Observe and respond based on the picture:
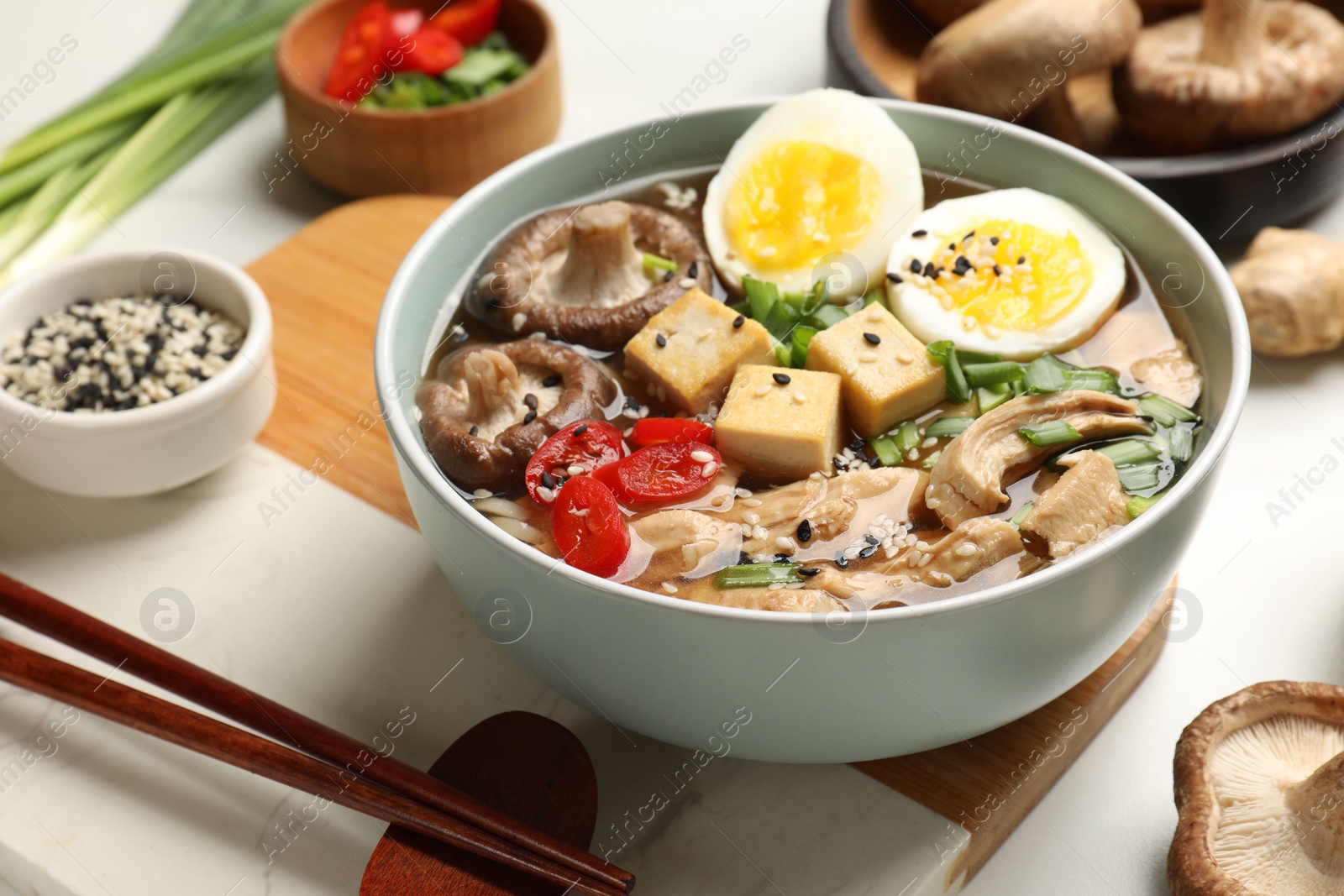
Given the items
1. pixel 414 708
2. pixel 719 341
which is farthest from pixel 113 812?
pixel 719 341

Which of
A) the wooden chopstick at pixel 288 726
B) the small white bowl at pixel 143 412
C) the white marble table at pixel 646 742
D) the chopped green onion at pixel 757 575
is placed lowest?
the white marble table at pixel 646 742

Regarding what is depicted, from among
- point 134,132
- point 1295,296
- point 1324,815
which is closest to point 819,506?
point 1324,815

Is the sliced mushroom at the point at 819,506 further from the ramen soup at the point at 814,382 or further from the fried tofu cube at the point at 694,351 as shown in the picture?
the fried tofu cube at the point at 694,351

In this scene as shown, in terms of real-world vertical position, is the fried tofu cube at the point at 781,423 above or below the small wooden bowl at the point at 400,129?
above

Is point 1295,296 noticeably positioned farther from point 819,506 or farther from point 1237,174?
point 819,506

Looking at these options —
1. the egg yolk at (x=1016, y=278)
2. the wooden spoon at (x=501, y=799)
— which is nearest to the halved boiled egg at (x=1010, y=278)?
the egg yolk at (x=1016, y=278)

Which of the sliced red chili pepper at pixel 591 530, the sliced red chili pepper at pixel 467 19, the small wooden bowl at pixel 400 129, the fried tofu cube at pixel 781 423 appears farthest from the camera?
the sliced red chili pepper at pixel 467 19

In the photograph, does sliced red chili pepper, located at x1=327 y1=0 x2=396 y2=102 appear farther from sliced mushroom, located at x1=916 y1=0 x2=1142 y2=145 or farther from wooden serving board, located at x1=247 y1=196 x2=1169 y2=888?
sliced mushroom, located at x1=916 y1=0 x2=1142 y2=145
